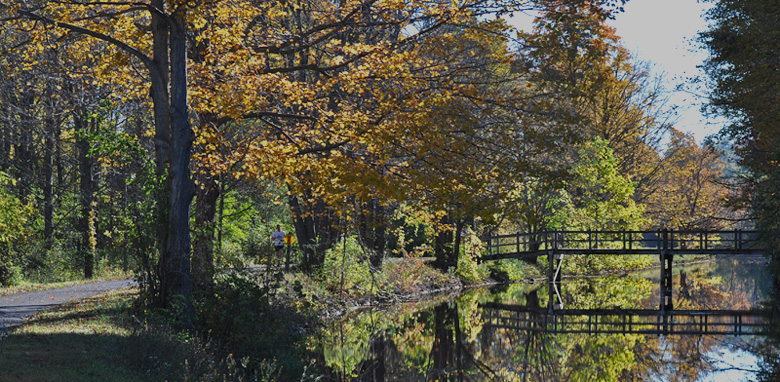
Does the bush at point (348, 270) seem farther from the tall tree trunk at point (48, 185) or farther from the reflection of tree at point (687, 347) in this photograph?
the tall tree trunk at point (48, 185)

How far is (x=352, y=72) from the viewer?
14719mm

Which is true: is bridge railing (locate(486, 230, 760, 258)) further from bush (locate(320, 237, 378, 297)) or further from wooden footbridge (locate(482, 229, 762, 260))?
bush (locate(320, 237, 378, 297))

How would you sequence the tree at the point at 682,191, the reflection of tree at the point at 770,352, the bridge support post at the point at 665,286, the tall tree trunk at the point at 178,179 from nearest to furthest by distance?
the tall tree trunk at the point at 178,179 → the reflection of tree at the point at 770,352 → the bridge support post at the point at 665,286 → the tree at the point at 682,191

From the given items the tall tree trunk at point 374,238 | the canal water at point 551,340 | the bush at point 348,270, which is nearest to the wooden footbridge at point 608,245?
the canal water at point 551,340

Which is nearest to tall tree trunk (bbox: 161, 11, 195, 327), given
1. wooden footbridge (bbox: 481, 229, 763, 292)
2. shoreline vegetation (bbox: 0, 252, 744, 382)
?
shoreline vegetation (bbox: 0, 252, 744, 382)

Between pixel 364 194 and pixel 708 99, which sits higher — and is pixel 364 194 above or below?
below

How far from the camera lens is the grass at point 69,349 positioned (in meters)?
7.96

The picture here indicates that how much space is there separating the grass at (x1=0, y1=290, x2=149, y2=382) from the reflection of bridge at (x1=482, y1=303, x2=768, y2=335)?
12.0 m

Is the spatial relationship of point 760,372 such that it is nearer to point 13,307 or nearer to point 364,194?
point 364,194

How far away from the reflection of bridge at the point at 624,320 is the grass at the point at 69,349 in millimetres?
12036

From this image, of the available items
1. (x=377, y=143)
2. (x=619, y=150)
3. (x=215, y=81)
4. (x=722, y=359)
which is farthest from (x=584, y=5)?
(x=619, y=150)

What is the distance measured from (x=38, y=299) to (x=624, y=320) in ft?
53.1

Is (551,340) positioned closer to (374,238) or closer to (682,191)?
(374,238)

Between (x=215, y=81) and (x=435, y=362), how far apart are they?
23.4 feet
